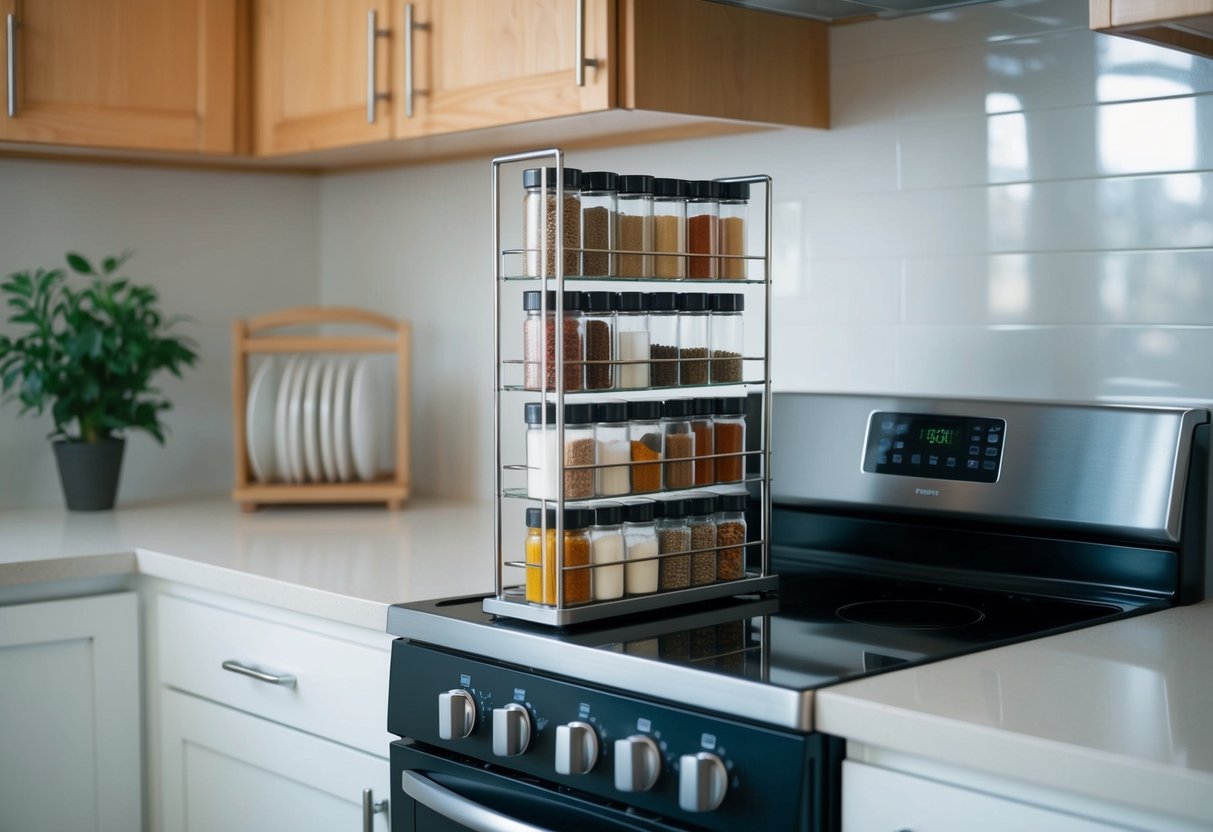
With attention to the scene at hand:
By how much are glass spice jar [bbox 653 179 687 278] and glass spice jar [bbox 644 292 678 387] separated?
4 centimetres

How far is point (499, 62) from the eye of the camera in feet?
6.14

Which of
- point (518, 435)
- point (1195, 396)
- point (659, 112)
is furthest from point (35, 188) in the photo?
point (1195, 396)

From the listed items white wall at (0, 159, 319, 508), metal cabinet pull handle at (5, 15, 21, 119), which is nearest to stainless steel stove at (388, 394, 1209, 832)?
metal cabinet pull handle at (5, 15, 21, 119)

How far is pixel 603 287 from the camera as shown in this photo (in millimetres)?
1583

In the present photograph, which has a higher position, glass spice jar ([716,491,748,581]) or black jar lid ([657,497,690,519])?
black jar lid ([657,497,690,519])

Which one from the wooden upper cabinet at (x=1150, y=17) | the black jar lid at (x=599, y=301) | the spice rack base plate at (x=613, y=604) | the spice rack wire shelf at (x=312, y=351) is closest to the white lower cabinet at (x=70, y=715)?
the spice rack wire shelf at (x=312, y=351)

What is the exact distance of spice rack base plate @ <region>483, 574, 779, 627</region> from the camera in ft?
4.40

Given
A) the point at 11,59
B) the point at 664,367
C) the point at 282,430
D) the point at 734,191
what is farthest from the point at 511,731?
the point at 11,59

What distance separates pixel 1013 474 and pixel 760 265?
0.58 metres

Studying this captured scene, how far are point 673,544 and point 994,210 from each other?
2.17ft

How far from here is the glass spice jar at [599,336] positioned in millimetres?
1368

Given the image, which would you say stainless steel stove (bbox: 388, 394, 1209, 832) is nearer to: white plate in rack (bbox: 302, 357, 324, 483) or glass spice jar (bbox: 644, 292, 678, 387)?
glass spice jar (bbox: 644, 292, 678, 387)

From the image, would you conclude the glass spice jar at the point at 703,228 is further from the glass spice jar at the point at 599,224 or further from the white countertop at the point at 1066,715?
the white countertop at the point at 1066,715

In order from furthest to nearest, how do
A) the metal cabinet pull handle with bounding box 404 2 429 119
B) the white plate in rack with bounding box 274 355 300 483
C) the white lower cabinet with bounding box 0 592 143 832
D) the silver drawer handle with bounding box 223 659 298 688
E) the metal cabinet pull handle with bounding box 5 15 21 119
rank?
the white plate in rack with bounding box 274 355 300 483, the metal cabinet pull handle with bounding box 5 15 21 119, the metal cabinet pull handle with bounding box 404 2 429 119, the white lower cabinet with bounding box 0 592 143 832, the silver drawer handle with bounding box 223 659 298 688
